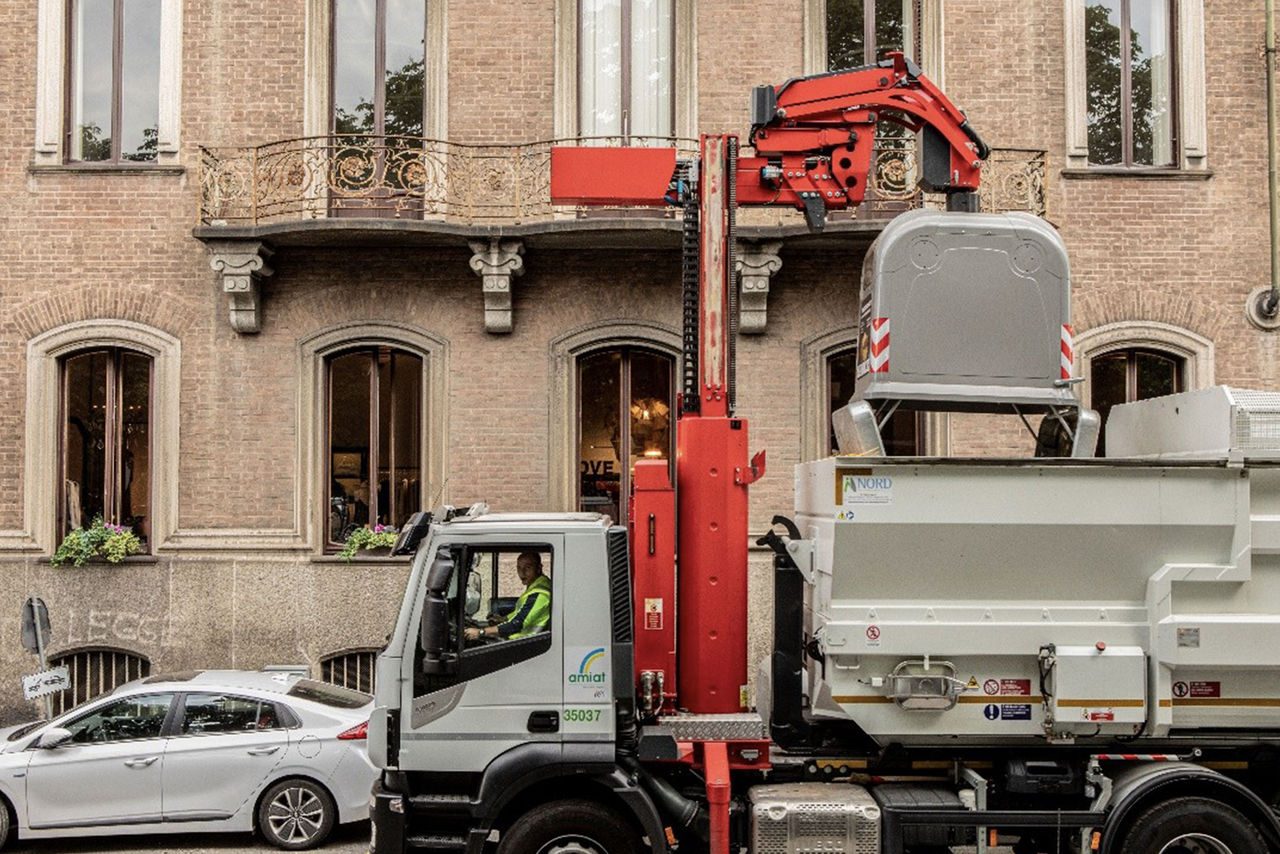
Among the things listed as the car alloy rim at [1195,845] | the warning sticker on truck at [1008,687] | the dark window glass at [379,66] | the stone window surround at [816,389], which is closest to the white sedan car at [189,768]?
the warning sticker on truck at [1008,687]

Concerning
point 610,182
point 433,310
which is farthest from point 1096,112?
point 610,182

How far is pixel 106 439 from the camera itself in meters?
14.9

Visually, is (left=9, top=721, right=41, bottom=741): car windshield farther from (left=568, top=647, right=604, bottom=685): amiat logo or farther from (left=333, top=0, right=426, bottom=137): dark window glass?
(left=333, top=0, right=426, bottom=137): dark window glass

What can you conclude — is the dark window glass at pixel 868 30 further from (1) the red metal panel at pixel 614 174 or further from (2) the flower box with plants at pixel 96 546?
(2) the flower box with plants at pixel 96 546

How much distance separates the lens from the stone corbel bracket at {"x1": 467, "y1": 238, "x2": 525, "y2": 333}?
47.0ft

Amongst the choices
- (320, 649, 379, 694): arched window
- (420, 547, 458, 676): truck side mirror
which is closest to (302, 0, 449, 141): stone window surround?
(320, 649, 379, 694): arched window

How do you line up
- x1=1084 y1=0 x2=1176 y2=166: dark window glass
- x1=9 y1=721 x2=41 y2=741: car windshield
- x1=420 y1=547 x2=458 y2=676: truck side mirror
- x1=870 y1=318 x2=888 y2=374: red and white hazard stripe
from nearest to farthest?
x1=420 y1=547 x2=458 y2=676: truck side mirror, x1=870 y1=318 x2=888 y2=374: red and white hazard stripe, x1=9 y1=721 x2=41 y2=741: car windshield, x1=1084 y1=0 x2=1176 y2=166: dark window glass

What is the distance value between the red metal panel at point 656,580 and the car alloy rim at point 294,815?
3.82 m

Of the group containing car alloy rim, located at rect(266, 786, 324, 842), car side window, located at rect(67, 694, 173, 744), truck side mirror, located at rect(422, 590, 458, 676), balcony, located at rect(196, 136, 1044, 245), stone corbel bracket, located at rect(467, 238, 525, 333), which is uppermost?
balcony, located at rect(196, 136, 1044, 245)

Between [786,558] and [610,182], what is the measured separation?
263 cm

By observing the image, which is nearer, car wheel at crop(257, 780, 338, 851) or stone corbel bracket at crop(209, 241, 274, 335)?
car wheel at crop(257, 780, 338, 851)

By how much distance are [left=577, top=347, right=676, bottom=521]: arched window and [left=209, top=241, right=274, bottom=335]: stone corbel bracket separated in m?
3.66

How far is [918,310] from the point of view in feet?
26.1

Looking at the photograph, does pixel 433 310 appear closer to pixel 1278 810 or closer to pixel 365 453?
pixel 365 453
